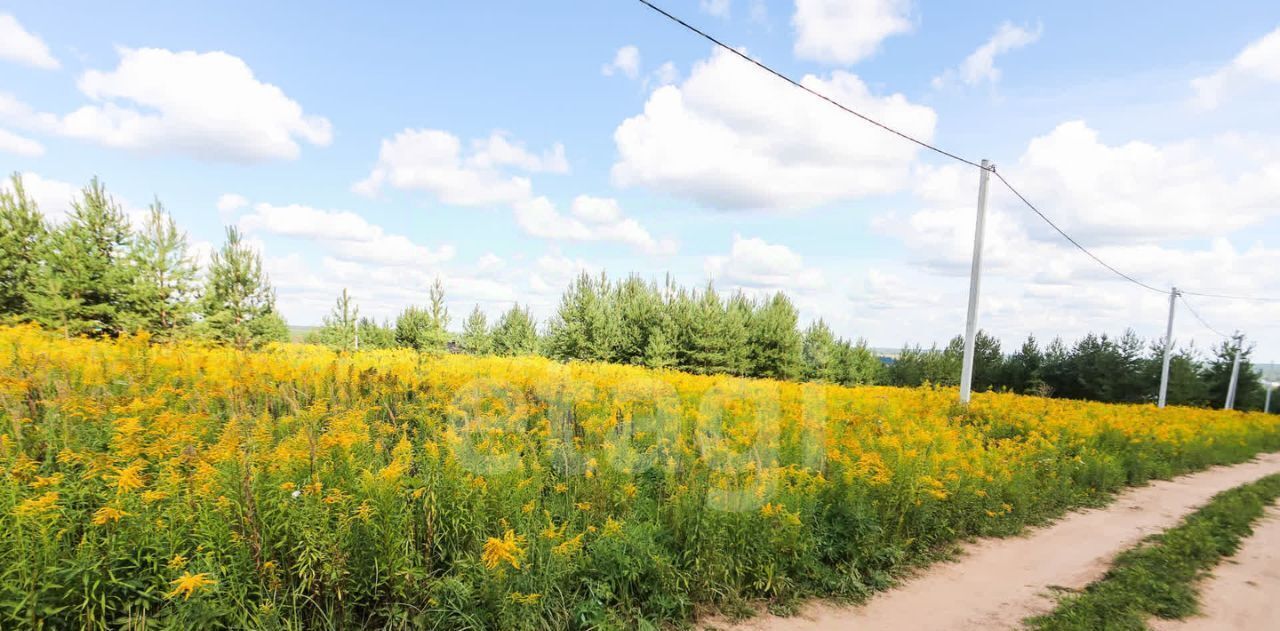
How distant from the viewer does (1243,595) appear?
5344mm

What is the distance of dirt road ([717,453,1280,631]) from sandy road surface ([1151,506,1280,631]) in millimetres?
290

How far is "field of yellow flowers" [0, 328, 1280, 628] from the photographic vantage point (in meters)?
3.06

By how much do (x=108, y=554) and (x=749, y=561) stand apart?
436cm

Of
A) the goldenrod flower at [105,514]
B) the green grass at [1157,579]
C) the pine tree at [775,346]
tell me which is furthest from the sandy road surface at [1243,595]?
the pine tree at [775,346]

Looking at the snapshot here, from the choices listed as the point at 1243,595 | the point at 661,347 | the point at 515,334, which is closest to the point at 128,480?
the point at 1243,595

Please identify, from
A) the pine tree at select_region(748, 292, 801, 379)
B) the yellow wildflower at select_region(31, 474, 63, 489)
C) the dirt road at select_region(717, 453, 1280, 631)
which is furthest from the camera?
the pine tree at select_region(748, 292, 801, 379)

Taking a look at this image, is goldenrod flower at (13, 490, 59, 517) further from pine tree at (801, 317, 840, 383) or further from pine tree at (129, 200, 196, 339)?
pine tree at (801, 317, 840, 383)

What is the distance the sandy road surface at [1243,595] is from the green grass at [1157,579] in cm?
11

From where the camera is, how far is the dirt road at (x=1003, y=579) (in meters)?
4.45

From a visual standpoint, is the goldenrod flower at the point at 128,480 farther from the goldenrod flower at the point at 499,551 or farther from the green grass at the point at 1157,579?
the green grass at the point at 1157,579

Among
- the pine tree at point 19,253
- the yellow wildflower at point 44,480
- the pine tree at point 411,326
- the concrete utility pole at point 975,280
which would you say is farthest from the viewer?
the pine tree at point 411,326

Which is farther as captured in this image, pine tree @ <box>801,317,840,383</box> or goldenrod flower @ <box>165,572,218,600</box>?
pine tree @ <box>801,317,840,383</box>

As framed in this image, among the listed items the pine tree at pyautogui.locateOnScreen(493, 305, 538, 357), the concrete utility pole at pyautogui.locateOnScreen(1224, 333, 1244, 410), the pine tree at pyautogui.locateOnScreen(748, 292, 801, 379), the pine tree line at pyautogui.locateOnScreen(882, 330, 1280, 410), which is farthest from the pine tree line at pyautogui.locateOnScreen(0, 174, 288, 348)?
the concrete utility pole at pyautogui.locateOnScreen(1224, 333, 1244, 410)

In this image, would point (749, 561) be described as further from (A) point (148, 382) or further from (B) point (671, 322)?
(B) point (671, 322)
